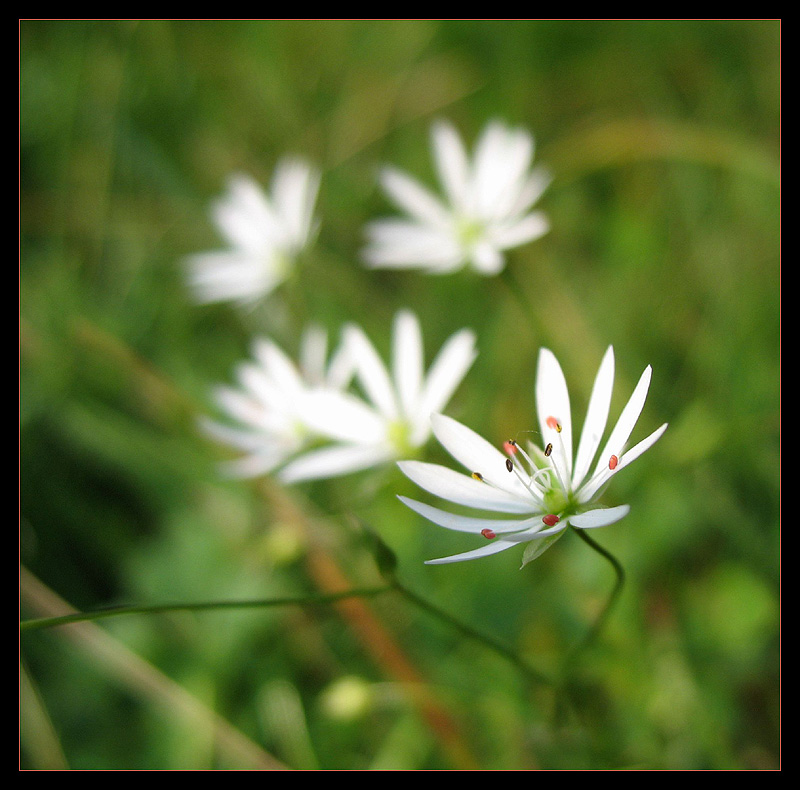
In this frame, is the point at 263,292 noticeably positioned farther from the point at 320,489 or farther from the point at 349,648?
the point at 349,648

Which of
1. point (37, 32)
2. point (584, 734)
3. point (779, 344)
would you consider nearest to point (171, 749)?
point (584, 734)

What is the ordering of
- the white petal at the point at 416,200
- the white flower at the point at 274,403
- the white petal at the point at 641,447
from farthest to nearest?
the white petal at the point at 416,200, the white flower at the point at 274,403, the white petal at the point at 641,447

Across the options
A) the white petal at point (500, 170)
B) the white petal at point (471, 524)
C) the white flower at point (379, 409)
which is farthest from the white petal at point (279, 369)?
the white petal at point (471, 524)

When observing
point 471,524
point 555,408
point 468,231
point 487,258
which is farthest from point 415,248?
point 471,524

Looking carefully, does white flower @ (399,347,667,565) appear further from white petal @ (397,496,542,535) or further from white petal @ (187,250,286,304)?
white petal @ (187,250,286,304)

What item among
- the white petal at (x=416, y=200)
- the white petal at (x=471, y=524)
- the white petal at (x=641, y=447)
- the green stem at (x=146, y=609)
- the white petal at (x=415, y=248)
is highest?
the white petal at (x=416, y=200)

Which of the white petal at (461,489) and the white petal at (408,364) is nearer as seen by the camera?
the white petal at (461,489)

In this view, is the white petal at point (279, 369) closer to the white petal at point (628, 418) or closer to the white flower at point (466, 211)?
the white flower at point (466, 211)
